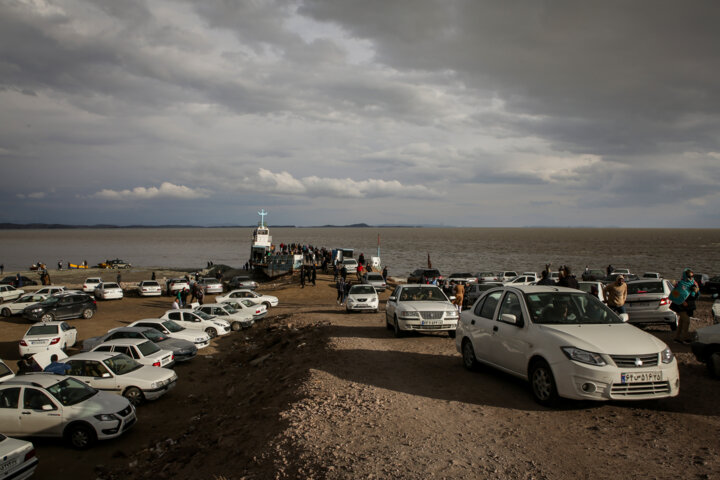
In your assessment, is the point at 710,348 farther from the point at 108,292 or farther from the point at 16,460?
the point at 108,292

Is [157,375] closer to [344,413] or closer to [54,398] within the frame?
[54,398]

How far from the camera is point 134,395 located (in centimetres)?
1179

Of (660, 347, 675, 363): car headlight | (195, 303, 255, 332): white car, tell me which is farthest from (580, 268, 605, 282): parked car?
(660, 347, 675, 363): car headlight

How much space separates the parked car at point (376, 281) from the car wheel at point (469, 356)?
21.1m

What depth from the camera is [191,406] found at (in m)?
11.8

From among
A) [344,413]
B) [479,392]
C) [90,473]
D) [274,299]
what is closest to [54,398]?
[90,473]

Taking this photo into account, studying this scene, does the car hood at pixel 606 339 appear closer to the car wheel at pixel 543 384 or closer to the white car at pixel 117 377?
the car wheel at pixel 543 384

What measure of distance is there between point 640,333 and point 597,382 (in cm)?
137

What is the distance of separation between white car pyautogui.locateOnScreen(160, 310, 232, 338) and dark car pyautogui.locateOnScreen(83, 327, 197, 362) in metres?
3.06

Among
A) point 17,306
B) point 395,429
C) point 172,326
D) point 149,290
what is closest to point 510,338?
point 395,429

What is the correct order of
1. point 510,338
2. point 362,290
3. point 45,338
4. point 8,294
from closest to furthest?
point 510,338 → point 45,338 → point 362,290 → point 8,294

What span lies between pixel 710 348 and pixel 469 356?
4.24m

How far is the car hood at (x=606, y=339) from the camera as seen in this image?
6262 mm

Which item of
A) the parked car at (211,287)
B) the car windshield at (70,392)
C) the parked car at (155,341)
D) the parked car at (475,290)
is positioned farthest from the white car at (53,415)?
the parked car at (211,287)
